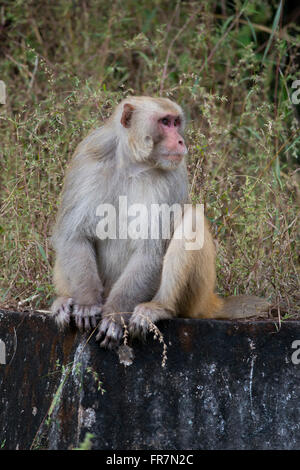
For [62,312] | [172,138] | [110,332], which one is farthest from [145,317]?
[172,138]

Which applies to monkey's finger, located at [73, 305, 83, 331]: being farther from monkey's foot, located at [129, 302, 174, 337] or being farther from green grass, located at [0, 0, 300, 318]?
green grass, located at [0, 0, 300, 318]

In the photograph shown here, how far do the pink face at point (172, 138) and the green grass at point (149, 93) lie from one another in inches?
24.7

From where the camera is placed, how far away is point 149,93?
22.2 ft

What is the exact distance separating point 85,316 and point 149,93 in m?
3.46

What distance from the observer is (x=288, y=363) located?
12.1 ft

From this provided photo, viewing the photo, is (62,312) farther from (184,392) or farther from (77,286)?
(184,392)

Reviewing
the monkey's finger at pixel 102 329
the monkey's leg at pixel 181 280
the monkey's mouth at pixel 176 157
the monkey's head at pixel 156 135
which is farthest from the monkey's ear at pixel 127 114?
the monkey's finger at pixel 102 329

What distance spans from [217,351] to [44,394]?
90cm

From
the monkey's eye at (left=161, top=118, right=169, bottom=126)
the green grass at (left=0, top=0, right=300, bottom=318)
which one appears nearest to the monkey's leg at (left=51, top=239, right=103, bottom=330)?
the green grass at (left=0, top=0, right=300, bottom=318)

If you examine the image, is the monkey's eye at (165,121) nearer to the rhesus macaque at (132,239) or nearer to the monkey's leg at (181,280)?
the rhesus macaque at (132,239)

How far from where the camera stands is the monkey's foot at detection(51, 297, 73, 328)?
3.75m

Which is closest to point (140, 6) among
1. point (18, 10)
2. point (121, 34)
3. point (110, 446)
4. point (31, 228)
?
point (121, 34)

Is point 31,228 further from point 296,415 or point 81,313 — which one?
point 296,415

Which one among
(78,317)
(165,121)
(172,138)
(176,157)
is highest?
(165,121)
